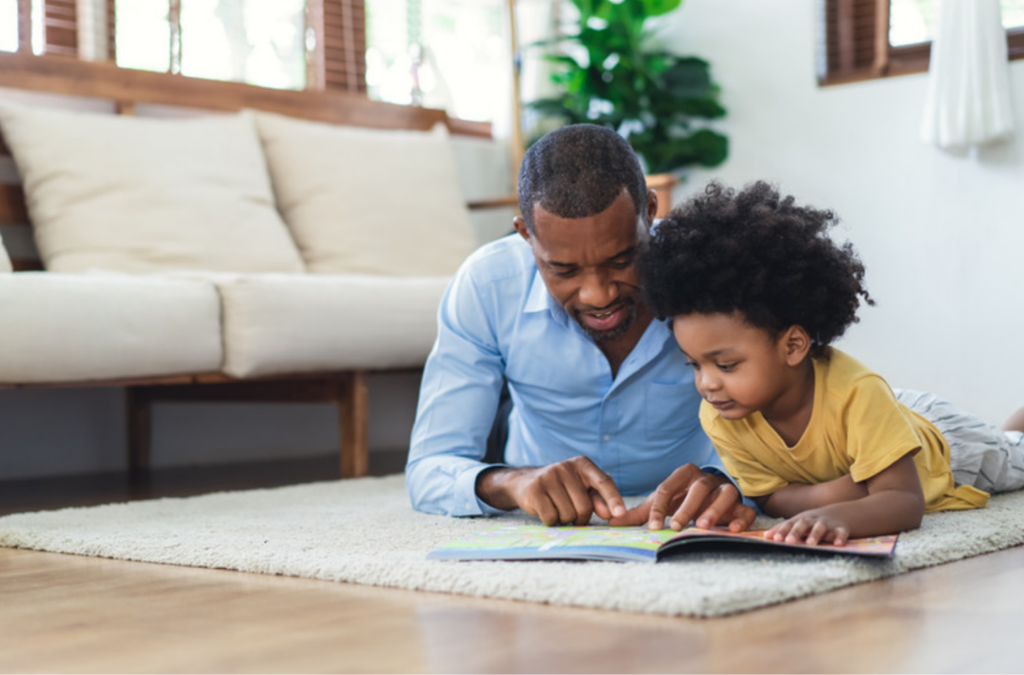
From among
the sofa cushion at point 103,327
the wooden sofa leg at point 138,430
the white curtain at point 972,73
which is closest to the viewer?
the sofa cushion at point 103,327

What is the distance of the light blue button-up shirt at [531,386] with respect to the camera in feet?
5.98

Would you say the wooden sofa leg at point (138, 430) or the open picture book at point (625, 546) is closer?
the open picture book at point (625, 546)

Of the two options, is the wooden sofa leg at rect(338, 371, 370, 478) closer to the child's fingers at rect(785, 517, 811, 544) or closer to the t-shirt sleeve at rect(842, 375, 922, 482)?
the t-shirt sleeve at rect(842, 375, 922, 482)

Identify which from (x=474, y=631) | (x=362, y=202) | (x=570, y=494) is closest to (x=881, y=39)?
(x=362, y=202)

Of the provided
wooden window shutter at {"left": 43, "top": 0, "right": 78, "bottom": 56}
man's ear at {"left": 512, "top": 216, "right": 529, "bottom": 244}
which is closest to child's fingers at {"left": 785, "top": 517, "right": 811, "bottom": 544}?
man's ear at {"left": 512, "top": 216, "right": 529, "bottom": 244}

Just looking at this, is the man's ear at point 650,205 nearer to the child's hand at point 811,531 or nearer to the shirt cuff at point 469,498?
the shirt cuff at point 469,498

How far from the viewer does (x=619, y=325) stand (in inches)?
67.9

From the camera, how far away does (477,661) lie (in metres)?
0.97

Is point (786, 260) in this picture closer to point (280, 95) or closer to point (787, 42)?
point (280, 95)

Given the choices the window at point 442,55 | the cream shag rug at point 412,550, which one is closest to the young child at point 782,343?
the cream shag rug at point 412,550

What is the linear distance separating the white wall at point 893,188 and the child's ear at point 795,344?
1.97m

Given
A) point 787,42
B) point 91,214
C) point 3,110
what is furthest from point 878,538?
point 787,42

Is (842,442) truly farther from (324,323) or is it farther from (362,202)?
(362,202)

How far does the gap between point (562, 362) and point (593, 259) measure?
0.94ft
